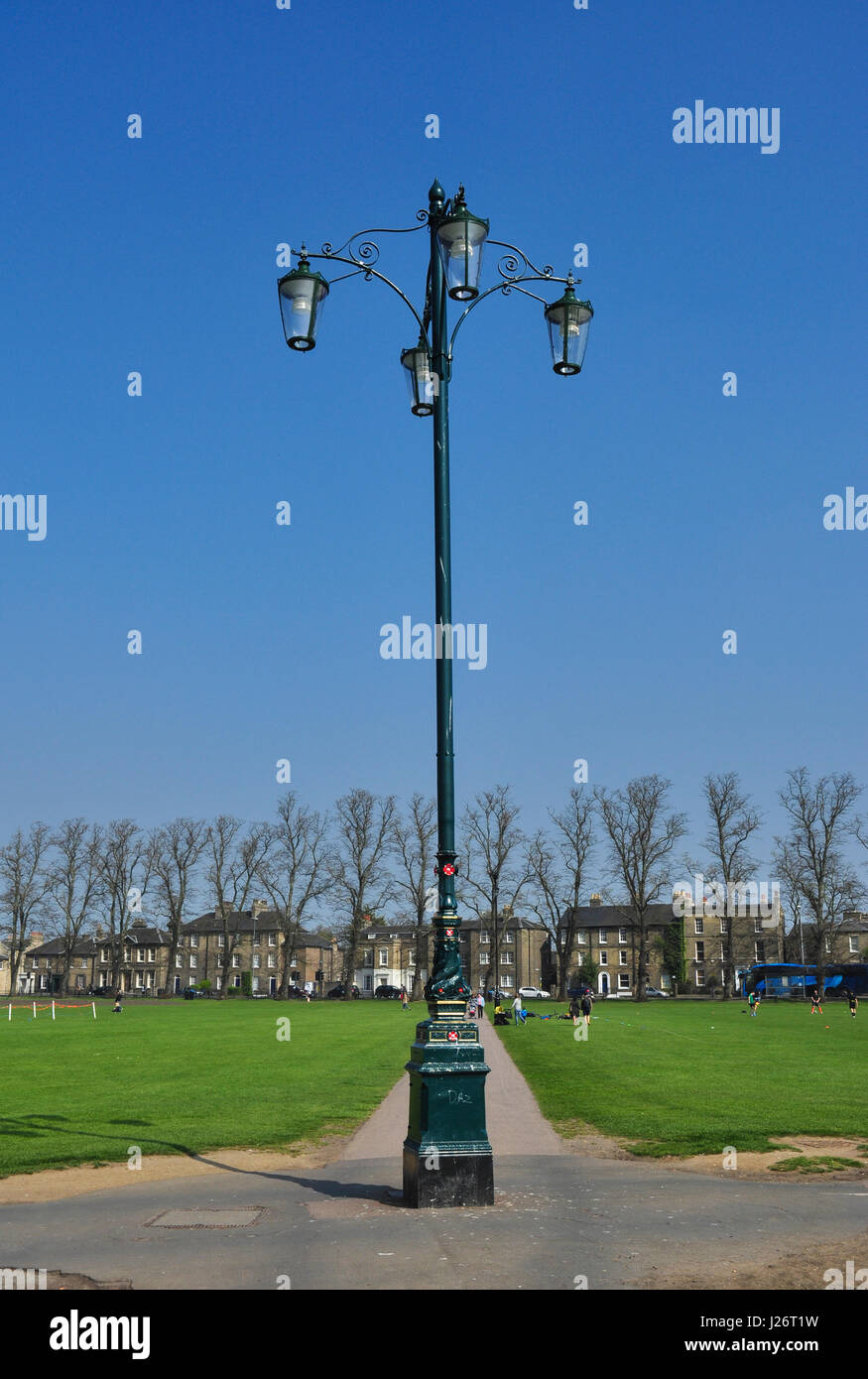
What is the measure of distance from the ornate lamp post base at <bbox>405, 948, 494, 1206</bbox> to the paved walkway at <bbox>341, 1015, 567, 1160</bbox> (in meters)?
3.74

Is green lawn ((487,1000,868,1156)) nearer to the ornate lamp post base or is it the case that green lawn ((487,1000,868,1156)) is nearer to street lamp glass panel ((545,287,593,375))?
the ornate lamp post base

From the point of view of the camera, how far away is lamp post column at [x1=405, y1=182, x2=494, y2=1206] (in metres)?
8.61

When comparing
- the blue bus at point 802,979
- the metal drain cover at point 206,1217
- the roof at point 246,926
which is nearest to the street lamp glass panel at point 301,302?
the metal drain cover at point 206,1217

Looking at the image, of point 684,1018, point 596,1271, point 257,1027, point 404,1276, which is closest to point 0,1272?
point 404,1276

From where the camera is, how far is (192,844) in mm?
104062

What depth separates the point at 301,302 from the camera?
1023 centimetres

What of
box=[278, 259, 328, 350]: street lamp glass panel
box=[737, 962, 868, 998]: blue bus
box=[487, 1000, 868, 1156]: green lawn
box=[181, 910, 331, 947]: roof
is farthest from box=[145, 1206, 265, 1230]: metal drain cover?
box=[181, 910, 331, 947]: roof

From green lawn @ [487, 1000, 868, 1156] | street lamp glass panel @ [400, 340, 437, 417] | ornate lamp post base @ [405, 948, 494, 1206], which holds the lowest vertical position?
green lawn @ [487, 1000, 868, 1156]

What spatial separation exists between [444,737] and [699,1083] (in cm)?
1408

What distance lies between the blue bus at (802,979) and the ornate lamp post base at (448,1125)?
8626 centimetres
